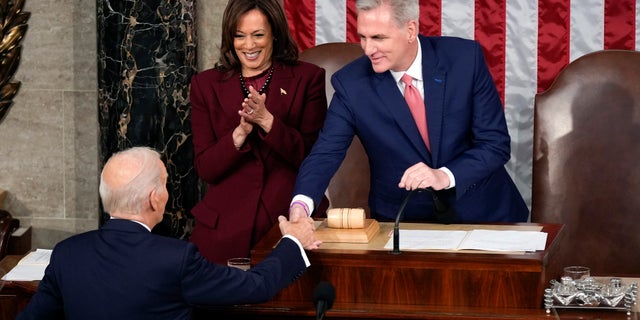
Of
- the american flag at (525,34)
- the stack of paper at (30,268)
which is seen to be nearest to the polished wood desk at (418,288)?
the stack of paper at (30,268)

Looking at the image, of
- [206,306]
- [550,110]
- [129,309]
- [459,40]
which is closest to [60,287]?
[129,309]

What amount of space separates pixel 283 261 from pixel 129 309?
1.74ft

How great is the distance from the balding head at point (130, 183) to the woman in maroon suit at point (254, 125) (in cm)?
122

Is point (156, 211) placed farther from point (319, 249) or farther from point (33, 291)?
point (33, 291)

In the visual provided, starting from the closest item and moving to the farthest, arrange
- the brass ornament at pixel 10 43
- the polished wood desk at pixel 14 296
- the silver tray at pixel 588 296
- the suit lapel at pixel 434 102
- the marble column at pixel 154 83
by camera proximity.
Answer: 1. the silver tray at pixel 588 296
2. the polished wood desk at pixel 14 296
3. the suit lapel at pixel 434 102
4. the marble column at pixel 154 83
5. the brass ornament at pixel 10 43

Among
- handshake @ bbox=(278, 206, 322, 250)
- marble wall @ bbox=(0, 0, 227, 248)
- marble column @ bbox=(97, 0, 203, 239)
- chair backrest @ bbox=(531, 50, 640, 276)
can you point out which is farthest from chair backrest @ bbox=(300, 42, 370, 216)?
Answer: handshake @ bbox=(278, 206, 322, 250)

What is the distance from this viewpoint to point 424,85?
438 cm

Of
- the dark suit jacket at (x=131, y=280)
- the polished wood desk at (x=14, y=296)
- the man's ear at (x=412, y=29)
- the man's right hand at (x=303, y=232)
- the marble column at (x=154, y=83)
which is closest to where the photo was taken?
the dark suit jacket at (x=131, y=280)

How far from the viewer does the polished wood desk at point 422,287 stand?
360cm

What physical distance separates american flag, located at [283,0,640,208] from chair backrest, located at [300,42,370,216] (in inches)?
11.8

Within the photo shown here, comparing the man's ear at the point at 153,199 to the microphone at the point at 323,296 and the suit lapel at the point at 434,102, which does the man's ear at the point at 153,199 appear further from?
the suit lapel at the point at 434,102

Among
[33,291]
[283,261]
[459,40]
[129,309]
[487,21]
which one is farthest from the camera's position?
[487,21]

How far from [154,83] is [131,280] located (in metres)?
2.78

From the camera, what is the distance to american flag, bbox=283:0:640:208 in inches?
227
